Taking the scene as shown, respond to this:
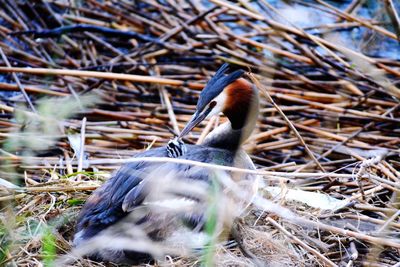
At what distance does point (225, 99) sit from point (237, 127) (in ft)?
0.62

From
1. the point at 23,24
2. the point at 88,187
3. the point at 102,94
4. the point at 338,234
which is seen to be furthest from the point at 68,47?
the point at 338,234

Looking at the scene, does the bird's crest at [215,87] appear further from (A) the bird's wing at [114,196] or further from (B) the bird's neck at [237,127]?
(A) the bird's wing at [114,196]

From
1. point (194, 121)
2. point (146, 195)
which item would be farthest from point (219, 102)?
point (146, 195)

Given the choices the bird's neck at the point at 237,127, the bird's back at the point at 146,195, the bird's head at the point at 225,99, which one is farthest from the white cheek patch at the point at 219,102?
the bird's back at the point at 146,195

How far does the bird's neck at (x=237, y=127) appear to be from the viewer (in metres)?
3.41

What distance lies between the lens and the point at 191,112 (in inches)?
169

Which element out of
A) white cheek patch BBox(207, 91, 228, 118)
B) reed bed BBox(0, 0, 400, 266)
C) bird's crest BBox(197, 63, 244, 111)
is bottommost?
reed bed BBox(0, 0, 400, 266)

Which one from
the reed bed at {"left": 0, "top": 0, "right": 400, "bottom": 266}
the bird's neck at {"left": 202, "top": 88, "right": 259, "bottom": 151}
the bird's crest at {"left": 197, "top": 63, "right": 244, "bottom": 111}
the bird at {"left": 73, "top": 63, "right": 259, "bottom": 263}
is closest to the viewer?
the bird at {"left": 73, "top": 63, "right": 259, "bottom": 263}

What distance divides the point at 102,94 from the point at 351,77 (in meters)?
1.59

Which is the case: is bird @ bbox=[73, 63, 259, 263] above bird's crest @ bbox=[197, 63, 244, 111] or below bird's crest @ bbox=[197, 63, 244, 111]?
below

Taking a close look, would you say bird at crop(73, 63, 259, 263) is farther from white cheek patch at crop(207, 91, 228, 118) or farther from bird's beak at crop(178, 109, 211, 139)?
white cheek patch at crop(207, 91, 228, 118)

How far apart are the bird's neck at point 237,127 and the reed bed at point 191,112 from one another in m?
0.14

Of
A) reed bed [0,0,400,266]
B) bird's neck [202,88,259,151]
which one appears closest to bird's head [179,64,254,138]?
bird's neck [202,88,259,151]

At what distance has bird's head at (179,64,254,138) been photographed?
3240mm
